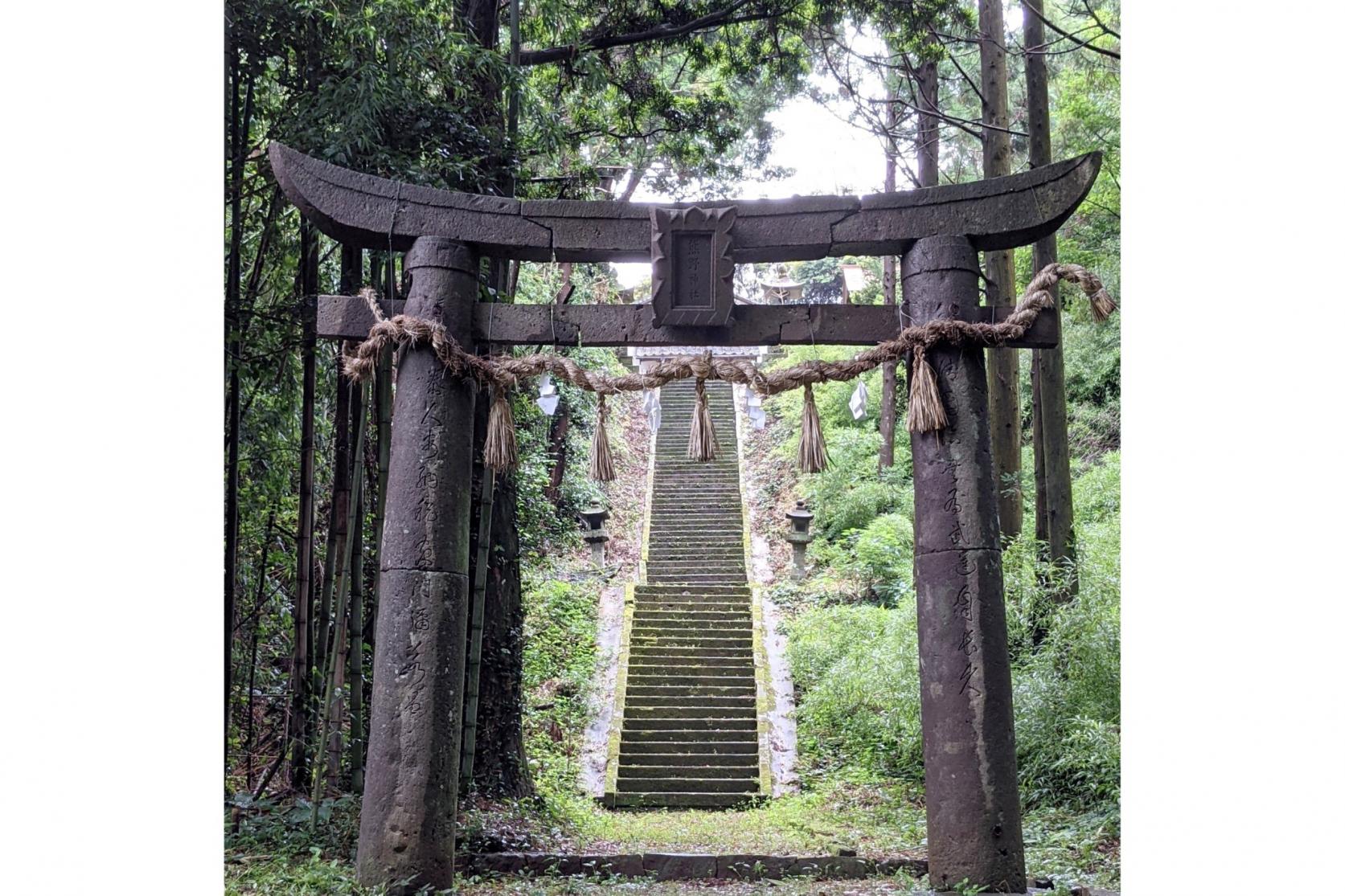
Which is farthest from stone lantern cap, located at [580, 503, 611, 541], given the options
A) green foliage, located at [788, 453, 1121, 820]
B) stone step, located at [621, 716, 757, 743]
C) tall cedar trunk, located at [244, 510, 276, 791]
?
tall cedar trunk, located at [244, 510, 276, 791]

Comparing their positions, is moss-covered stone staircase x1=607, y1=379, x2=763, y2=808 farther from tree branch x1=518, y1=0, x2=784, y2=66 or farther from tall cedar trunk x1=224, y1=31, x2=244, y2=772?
tall cedar trunk x1=224, y1=31, x2=244, y2=772

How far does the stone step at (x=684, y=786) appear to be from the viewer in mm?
10133

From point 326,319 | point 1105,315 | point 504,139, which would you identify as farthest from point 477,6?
point 1105,315

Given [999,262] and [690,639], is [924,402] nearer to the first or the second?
[999,262]

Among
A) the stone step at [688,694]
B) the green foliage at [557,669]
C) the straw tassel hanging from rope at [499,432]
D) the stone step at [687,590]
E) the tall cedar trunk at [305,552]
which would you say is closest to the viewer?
the straw tassel hanging from rope at [499,432]

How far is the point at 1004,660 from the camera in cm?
461

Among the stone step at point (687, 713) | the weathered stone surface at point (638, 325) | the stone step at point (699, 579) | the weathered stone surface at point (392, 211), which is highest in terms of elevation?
the weathered stone surface at point (392, 211)

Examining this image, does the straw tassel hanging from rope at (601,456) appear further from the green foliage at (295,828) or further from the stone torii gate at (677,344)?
the green foliage at (295,828)

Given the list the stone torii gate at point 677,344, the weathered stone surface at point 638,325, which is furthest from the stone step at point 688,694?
the weathered stone surface at point 638,325

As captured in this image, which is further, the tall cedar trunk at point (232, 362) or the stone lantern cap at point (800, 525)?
the stone lantern cap at point (800, 525)

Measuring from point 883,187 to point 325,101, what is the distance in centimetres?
1407

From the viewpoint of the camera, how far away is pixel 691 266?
5.02m

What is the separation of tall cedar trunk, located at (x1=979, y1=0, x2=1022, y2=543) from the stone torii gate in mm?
4425

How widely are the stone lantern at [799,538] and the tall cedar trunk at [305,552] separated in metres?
9.21
